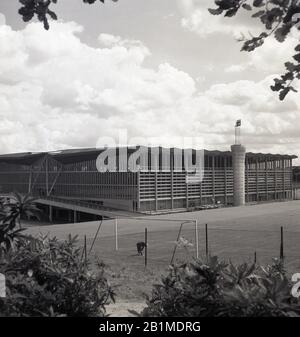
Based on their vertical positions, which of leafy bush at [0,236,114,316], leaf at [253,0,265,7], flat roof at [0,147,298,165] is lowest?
leafy bush at [0,236,114,316]

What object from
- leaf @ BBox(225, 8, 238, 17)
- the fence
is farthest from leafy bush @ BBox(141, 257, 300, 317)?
the fence

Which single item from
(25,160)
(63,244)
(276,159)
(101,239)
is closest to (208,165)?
(276,159)

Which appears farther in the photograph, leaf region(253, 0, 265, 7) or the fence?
the fence

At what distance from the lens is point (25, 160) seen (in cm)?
9406

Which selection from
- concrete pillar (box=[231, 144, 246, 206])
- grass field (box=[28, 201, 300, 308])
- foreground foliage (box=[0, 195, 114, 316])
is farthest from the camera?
concrete pillar (box=[231, 144, 246, 206])

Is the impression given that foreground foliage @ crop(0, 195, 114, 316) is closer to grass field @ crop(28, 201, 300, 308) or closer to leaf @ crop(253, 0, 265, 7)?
leaf @ crop(253, 0, 265, 7)

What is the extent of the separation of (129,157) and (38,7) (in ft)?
Answer: 226

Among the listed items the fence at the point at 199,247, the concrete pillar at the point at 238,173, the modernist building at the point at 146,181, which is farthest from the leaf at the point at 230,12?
the concrete pillar at the point at 238,173

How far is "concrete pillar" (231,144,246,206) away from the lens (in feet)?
295

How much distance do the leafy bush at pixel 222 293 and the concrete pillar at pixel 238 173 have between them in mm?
85393

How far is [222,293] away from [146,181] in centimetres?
6913

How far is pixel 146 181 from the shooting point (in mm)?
74062

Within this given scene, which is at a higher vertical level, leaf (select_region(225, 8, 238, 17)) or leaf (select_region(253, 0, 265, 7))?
leaf (select_region(253, 0, 265, 7))

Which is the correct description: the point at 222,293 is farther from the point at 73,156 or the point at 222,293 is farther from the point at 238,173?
the point at 238,173
